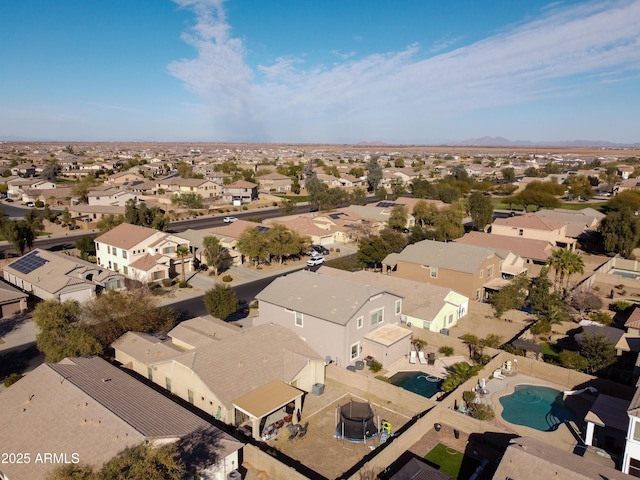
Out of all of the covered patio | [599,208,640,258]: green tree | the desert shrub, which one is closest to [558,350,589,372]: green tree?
the desert shrub

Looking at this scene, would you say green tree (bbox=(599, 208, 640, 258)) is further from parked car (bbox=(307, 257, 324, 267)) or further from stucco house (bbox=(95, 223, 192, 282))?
stucco house (bbox=(95, 223, 192, 282))

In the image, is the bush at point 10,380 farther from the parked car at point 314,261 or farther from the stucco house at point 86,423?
the parked car at point 314,261

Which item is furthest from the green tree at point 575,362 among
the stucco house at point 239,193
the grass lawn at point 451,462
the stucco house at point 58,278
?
the stucco house at point 239,193

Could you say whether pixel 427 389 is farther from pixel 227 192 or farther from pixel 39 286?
pixel 227 192

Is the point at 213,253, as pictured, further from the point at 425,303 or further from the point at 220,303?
the point at 425,303

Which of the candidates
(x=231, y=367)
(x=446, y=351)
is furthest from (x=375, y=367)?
(x=231, y=367)

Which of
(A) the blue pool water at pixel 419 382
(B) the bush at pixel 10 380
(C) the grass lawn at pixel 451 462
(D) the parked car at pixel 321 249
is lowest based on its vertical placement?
(A) the blue pool water at pixel 419 382
